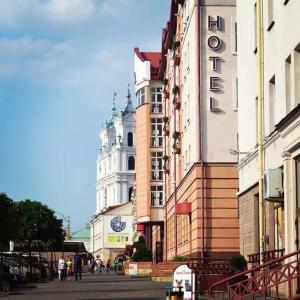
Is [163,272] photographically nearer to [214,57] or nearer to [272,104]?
[214,57]

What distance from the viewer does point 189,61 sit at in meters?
47.9

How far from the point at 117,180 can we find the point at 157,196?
98.7 metres

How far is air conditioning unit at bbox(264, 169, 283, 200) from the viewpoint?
75.9 ft

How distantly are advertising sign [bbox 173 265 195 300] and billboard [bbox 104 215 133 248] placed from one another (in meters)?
144

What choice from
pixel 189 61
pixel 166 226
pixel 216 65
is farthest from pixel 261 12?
pixel 166 226

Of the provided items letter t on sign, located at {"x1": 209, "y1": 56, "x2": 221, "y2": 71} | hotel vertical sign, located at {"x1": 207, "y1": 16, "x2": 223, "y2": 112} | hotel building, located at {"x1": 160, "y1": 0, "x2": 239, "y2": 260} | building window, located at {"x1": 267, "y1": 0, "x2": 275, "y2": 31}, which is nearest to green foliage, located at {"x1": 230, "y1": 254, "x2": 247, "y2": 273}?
building window, located at {"x1": 267, "y1": 0, "x2": 275, "y2": 31}

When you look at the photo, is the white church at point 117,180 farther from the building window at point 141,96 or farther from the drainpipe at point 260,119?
the drainpipe at point 260,119

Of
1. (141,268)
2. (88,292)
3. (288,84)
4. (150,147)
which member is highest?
(150,147)

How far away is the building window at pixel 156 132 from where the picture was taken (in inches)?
3214

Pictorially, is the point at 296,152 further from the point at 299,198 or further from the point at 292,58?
the point at 292,58

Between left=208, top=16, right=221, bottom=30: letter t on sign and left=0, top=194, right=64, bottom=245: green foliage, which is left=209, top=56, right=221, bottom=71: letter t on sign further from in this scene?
left=0, top=194, right=64, bottom=245: green foliage

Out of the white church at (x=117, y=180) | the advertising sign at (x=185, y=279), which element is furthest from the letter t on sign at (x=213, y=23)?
the white church at (x=117, y=180)

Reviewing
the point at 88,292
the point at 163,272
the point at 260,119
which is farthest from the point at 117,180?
the point at 260,119

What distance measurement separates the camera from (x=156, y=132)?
8219 cm
